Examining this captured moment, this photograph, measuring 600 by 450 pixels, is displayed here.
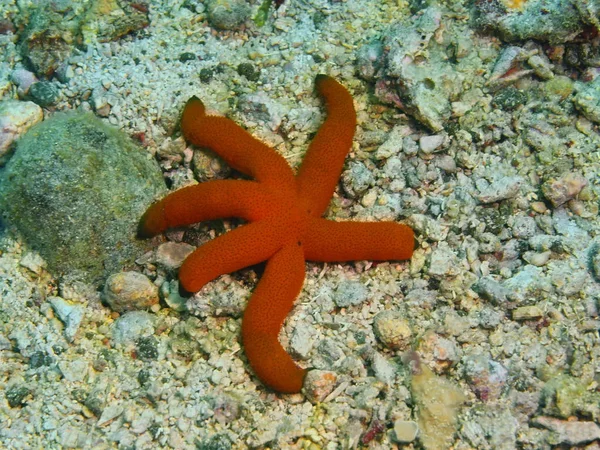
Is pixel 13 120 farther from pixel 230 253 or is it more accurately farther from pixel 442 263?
pixel 442 263

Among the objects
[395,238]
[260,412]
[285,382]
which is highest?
[395,238]

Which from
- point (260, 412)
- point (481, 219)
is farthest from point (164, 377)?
point (481, 219)

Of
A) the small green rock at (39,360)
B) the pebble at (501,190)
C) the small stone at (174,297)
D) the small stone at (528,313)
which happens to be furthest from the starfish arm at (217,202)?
the small stone at (528,313)

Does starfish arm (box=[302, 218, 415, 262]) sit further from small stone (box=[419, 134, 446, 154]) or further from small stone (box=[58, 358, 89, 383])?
small stone (box=[58, 358, 89, 383])

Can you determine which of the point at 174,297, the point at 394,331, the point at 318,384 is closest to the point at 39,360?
the point at 174,297

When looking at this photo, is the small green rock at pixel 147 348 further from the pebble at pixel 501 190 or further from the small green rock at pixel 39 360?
the pebble at pixel 501 190

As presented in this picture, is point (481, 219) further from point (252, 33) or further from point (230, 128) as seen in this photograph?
point (252, 33)

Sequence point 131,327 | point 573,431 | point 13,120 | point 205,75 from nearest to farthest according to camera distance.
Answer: point 573,431
point 131,327
point 13,120
point 205,75
